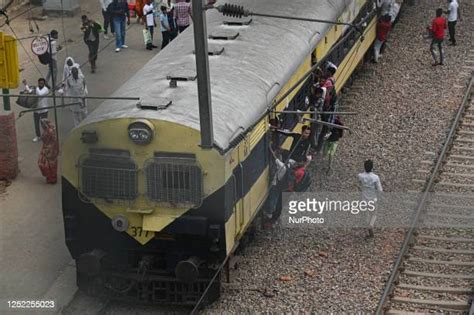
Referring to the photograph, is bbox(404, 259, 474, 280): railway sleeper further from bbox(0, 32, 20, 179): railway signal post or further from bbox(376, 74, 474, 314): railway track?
bbox(0, 32, 20, 179): railway signal post

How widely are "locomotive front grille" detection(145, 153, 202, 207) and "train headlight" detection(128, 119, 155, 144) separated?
25 centimetres

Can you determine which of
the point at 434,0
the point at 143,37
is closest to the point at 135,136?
the point at 143,37

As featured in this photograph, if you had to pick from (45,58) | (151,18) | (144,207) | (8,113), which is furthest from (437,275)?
(151,18)

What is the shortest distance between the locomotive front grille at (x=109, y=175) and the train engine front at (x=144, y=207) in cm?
1

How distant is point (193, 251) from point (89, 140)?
1.77 metres

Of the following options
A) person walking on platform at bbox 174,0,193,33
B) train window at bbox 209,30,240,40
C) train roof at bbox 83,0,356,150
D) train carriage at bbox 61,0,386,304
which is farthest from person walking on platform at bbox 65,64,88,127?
person walking on platform at bbox 174,0,193,33

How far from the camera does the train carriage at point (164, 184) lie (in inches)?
497

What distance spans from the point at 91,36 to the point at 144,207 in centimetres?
996

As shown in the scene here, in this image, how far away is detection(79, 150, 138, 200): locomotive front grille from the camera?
12797mm

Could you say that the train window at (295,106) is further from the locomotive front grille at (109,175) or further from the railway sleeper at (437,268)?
the locomotive front grille at (109,175)

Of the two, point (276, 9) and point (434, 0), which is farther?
point (434, 0)

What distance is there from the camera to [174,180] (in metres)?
12.7

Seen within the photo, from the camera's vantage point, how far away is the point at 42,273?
1444cm

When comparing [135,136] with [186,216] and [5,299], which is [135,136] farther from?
[5,299]
